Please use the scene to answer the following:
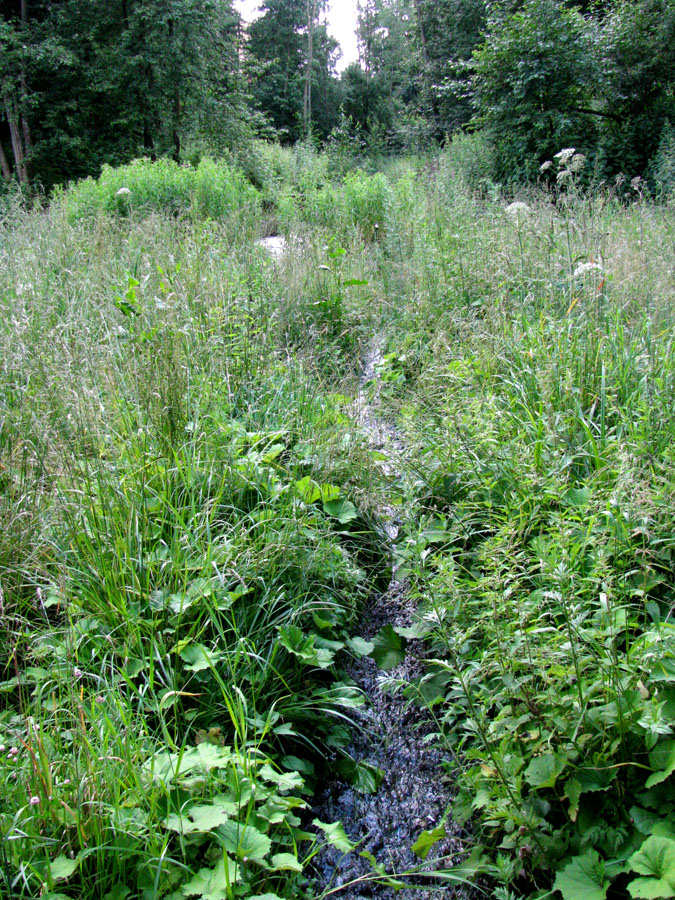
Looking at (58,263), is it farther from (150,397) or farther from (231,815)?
(231,815)

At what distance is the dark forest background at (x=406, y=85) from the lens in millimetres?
9891

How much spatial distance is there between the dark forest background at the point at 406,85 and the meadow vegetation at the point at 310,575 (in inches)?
275

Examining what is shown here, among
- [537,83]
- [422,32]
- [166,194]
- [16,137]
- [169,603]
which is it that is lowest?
[169,603]

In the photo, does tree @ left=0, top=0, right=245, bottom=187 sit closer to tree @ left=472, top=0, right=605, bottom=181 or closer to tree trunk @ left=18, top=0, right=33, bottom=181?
tree trunk @ left=18, top=0, right=33, bottom=181

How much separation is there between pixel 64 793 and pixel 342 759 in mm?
1031

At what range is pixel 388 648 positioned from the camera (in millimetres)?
2447

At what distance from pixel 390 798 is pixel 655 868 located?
1.01 m

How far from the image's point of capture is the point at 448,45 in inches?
771

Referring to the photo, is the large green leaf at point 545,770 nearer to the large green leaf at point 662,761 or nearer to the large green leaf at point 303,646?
the large green leaf at point 662,761

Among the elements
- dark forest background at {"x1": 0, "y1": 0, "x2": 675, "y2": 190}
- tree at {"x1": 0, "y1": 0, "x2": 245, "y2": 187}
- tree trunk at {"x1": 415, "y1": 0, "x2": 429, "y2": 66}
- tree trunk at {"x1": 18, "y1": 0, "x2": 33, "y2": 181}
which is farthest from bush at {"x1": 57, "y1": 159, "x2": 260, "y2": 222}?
tree trunk at {"x1": 415, "y1": 0, "x2": 429, "y2": 66}

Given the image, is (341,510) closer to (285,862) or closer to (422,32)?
(285,862)

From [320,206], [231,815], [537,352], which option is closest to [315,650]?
[231,815]

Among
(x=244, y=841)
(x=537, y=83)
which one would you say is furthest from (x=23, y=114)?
(x=244, y=841)

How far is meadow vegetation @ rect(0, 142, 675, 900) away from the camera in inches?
58.0
